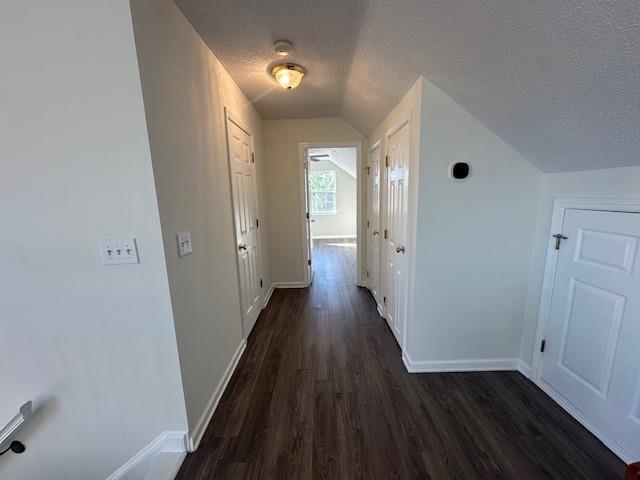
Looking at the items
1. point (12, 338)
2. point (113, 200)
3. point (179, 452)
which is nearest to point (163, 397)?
point (179, 452)

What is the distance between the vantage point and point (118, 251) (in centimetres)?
120

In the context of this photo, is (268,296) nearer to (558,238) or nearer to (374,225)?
(374,225)

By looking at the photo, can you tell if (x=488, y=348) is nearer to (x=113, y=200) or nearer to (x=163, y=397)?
(x=163, y=397)

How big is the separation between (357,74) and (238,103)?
3.59ft

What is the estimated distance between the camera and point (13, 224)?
1177mm

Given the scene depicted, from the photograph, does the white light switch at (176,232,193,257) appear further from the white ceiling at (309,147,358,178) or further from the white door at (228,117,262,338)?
the white ceiling at (309,147,358,178)

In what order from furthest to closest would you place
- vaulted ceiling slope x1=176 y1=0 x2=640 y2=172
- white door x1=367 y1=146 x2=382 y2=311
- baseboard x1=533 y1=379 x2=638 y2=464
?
white door x1=367 y1=146 x2=382 y2=311 < baseboard x1=533 y1=379 x2=638 y2=464 < vaulted ceiling slope x1=176 y1=0 x2=640 y2=172

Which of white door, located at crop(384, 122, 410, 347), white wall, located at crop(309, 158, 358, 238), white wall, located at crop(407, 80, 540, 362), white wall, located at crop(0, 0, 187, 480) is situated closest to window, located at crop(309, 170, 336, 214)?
white wall, located at crop(309, 158, 358, 238)

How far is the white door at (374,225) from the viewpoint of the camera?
3.01 metres

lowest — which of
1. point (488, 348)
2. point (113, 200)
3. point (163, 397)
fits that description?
point (488, 348)

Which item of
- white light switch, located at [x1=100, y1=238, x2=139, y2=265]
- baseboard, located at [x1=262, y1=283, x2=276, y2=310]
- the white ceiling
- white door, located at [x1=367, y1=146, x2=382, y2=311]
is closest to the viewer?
white light switch, located at [x1=100, y1=238, x2=139, y2=265]

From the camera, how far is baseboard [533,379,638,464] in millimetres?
1299

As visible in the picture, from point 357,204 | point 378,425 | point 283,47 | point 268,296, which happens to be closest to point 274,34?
point 283,47

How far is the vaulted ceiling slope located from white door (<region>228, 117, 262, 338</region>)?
23.9 inches
